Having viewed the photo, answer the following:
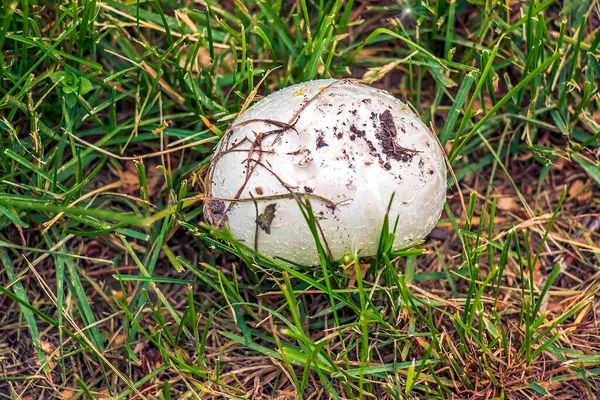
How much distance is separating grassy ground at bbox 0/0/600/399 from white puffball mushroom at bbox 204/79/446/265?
0.47ft

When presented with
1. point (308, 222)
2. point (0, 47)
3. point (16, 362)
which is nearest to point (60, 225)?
point (16, 362)

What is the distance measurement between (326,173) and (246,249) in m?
0.35

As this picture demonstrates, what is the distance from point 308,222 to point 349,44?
106 centimetres

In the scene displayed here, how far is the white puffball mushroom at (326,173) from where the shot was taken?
1.83 meters

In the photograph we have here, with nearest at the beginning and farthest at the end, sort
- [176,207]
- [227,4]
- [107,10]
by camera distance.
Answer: [176,207]
[107,10]
[227,4]

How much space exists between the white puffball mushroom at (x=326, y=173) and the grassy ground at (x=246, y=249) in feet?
0.47

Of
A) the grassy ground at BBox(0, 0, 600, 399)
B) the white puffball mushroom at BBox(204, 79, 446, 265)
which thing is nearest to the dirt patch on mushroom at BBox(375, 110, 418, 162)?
the white puffball mushroom at BBox(204, 79, 446, 265)

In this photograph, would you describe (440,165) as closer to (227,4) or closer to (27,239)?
(227,4)

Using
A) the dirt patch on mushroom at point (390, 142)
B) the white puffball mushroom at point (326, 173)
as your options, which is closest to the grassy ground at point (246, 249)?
the white puffball mushroom at point (326, 173)

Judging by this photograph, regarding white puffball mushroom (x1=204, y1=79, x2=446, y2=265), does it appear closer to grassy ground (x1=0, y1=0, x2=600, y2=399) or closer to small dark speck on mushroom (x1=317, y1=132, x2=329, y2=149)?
small dark speck on mushroom (x1=317, y1=132, x2=329, y2=149)

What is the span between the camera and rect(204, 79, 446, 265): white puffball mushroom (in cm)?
183

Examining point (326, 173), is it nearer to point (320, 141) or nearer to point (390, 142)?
point (320, 141)

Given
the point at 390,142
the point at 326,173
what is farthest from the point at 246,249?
the point at 390,142

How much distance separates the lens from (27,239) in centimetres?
229
